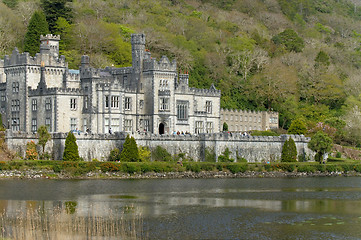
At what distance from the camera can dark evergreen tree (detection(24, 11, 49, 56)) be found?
114m

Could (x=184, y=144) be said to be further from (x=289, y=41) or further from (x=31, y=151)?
(x=289, y=41)

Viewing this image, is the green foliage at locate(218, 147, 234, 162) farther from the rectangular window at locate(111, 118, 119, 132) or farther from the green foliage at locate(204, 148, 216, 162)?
the rectangular window at locate(111, 118, 119, 132)

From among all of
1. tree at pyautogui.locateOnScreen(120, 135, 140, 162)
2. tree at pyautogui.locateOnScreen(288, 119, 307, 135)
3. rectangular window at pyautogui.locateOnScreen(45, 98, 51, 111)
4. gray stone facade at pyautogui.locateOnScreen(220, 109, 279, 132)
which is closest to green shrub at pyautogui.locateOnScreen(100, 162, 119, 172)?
tree at pyautogui.locateOnScreen(120, 135, 140, 162)

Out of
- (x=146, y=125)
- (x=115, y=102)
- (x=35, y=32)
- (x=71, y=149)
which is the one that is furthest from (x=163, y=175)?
(x=35, y=32)

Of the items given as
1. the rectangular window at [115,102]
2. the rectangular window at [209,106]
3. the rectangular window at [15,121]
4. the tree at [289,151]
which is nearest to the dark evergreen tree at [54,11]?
the rectangular window at [15,121]

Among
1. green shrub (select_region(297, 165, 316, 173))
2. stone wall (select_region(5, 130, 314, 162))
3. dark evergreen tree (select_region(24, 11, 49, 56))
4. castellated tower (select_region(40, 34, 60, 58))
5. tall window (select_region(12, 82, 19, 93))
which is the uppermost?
dark evergreen tree (select_region(24, 11, 49, 56))

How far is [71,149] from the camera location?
8681 cm

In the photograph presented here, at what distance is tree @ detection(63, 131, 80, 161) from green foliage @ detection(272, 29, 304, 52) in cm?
8493

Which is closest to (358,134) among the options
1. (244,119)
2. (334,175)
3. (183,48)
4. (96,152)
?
(244,119)

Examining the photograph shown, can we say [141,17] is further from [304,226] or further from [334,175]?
[304,226]

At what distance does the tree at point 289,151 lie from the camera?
99.5 m

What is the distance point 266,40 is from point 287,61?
43.8 ft

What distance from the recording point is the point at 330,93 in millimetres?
135125

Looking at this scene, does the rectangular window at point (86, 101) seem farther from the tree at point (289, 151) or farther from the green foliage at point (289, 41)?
Answer: the green foliage at point (289, 41)
